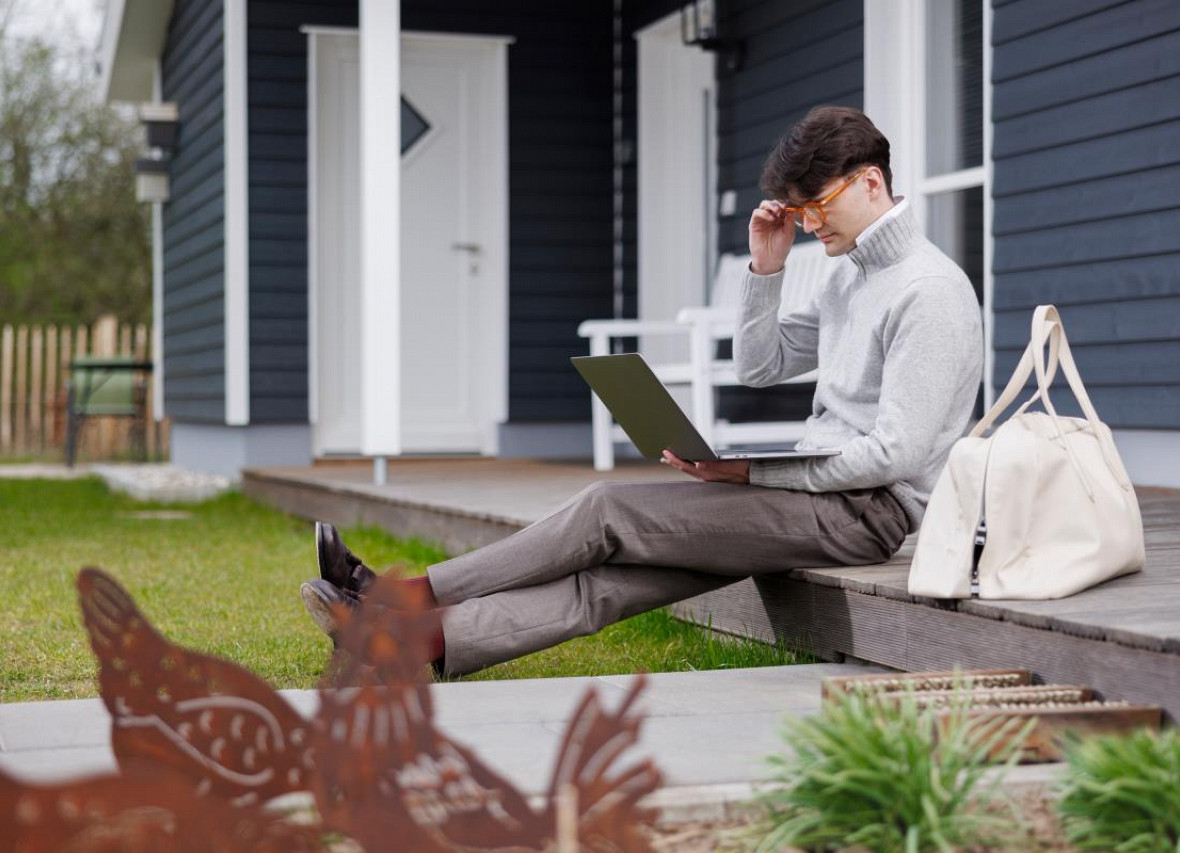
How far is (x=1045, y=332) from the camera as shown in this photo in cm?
262

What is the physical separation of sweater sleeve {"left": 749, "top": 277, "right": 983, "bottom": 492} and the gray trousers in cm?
15

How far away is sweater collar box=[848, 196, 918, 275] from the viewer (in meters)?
2.96

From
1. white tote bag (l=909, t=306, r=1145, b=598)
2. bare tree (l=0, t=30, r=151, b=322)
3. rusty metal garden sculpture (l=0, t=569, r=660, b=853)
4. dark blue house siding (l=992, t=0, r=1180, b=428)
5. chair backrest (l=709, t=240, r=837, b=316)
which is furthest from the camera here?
bare tree (l=0, t=30, r=151, b=322)

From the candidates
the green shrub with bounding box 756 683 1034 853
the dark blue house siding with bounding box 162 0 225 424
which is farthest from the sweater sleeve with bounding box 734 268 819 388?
the dark blue house siding with bounding box 162 0 225 424

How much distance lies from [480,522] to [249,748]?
2.96 metres

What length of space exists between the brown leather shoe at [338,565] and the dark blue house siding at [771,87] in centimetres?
379

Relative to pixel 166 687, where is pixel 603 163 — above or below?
above

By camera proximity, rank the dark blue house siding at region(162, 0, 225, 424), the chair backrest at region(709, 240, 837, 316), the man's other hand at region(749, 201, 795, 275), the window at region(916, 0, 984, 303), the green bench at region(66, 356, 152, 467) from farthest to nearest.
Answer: the green bench at region(66, 356, 152, 467), the dark blue house siding at region(162, 0, 225, 424), the chair backrest at region(709, 240, 837, 316), the window at region(916, 0, 984, 303), the man's other hand at region(749, 201, 795, 275)

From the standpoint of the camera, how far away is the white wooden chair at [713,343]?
612 cm

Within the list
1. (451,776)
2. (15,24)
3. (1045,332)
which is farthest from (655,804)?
(15,24)

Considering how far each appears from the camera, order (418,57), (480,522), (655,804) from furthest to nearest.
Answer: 1. (418,57)
2. (480,522)
3. (655,804)

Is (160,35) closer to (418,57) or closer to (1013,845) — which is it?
(418,57)

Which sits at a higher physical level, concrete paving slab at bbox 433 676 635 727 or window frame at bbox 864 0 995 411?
window frame at bbox 864 0 995 411

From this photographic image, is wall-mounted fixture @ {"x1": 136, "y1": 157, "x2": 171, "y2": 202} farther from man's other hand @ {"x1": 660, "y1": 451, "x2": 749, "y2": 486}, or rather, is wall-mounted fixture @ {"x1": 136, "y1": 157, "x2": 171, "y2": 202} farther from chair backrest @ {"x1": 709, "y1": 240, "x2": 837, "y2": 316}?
man's other hand @ {"x1": 660, "y1": 451, "x2": 749, "y2": 486}
